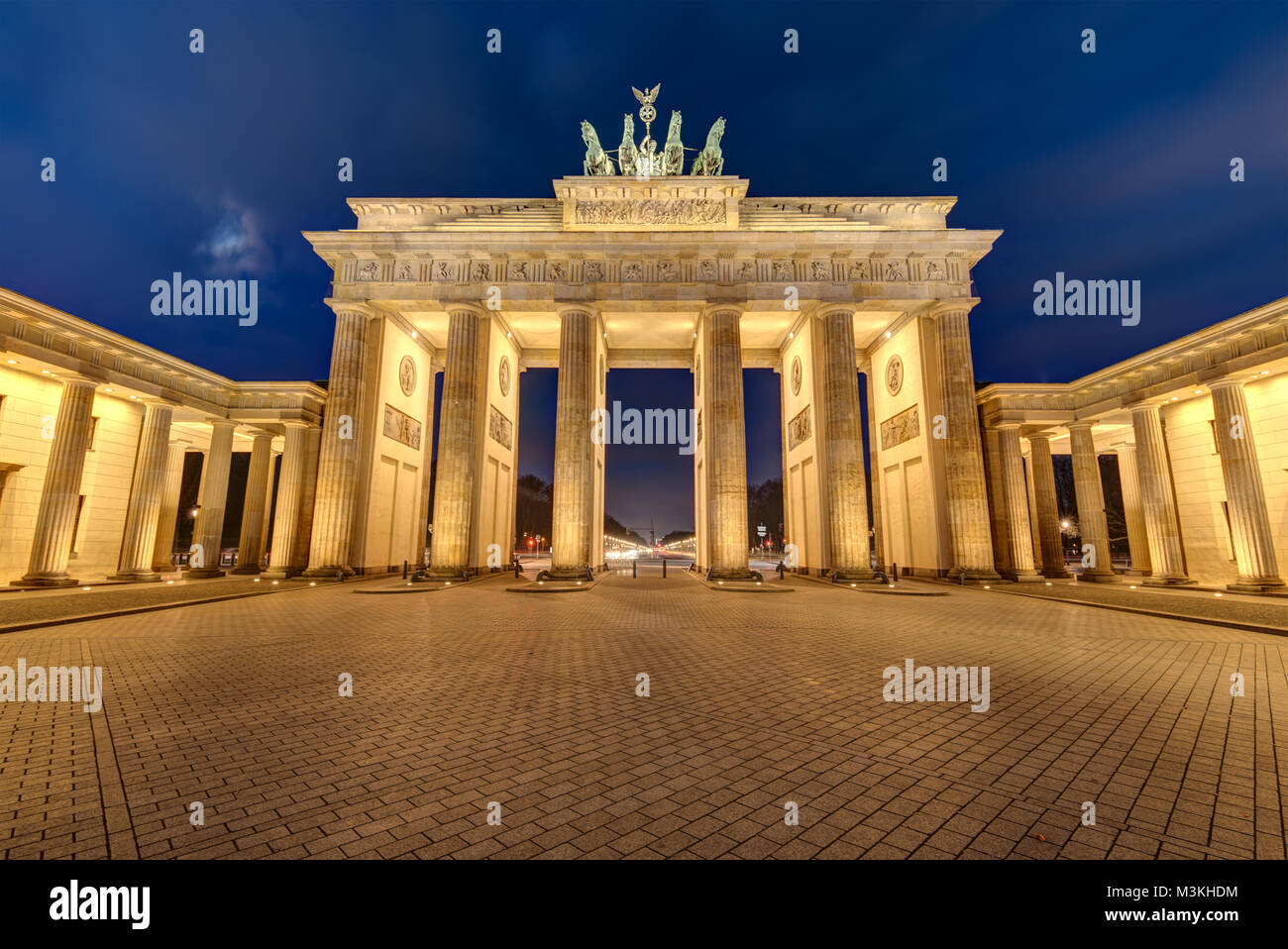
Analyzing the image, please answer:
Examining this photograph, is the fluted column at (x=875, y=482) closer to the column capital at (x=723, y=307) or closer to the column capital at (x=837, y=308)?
the column capital at (x=837, y=308)

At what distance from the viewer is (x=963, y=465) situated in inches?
805

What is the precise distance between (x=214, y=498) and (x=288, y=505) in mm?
6318

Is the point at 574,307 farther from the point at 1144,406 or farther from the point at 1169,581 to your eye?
the point at 1169,581

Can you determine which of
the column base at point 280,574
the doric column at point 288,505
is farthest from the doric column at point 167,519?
the column base at point 280,574

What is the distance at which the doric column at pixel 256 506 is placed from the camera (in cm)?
2519

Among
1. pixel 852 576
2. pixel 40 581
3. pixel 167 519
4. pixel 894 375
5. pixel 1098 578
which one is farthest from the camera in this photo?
pixel 167 519

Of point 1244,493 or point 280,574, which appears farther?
point 280,574

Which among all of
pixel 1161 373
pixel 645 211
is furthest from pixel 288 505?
pixel 1161 373

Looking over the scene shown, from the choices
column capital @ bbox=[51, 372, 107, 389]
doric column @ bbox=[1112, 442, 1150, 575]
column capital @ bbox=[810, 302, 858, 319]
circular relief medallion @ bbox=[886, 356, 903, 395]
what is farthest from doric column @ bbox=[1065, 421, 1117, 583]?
column capital @ bbox=[51, 372, 107, 389]

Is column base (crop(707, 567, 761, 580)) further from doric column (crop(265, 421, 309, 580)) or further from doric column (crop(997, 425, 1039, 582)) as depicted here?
doric column (crop(265, 421, 309, 580))

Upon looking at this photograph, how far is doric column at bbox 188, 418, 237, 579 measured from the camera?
2330 cm

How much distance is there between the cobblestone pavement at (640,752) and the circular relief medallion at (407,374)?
18.4m
